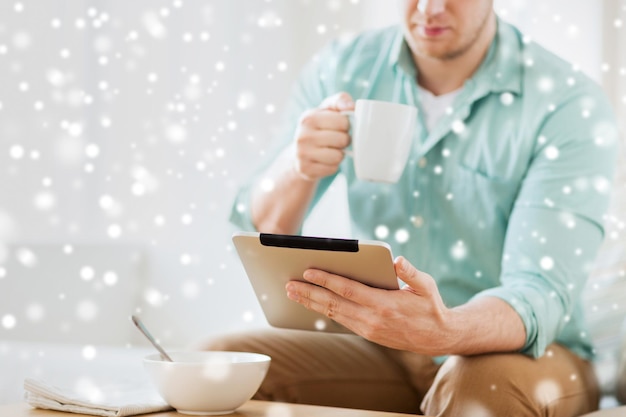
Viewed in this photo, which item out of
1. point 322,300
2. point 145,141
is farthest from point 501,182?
point 145,141

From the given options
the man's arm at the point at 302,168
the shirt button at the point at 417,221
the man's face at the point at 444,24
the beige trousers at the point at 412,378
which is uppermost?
the man's face at the point at 444,24

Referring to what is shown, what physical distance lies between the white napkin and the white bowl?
0.11 feet

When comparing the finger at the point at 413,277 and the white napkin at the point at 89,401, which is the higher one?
the finger at the point at 413,277

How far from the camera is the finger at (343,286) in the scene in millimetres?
994

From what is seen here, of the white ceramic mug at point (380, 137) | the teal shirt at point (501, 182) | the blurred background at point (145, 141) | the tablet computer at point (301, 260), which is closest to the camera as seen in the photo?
the tablet computer at point (301, 260)

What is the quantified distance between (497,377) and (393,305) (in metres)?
0.21

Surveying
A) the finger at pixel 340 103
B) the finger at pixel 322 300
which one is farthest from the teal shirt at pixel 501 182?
the finger at pixel 322 300

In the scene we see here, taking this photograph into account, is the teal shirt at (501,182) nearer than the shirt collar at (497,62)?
Yes

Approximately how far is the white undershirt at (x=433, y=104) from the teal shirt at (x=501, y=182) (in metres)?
0.02

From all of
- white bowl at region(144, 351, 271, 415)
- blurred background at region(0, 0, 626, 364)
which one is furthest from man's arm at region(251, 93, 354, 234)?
blurred background at region(0, 0, 626, 364)

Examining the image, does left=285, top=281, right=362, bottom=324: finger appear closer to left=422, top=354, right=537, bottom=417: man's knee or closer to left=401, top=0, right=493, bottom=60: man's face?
left=422, top=354, right=537, bottom=417: man's knee

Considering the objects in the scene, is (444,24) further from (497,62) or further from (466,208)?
(466,208)

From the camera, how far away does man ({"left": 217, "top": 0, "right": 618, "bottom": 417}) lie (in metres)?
1.17

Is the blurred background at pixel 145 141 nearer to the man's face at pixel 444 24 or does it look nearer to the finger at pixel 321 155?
the man's face at pixel 444 24
